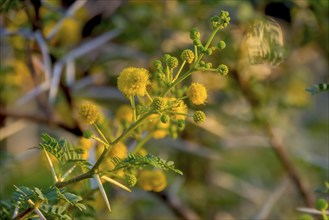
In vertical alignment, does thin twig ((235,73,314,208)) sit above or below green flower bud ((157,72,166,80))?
below

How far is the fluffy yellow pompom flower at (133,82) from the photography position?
0.72m

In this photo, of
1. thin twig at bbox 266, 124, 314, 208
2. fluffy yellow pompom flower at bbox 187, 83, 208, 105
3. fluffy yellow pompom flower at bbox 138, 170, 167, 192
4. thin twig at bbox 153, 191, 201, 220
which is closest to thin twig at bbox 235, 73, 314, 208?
thin twig at bbox 266, 124, 314, 208

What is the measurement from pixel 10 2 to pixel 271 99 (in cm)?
107

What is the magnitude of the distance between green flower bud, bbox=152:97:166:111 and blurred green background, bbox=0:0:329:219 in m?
0.44

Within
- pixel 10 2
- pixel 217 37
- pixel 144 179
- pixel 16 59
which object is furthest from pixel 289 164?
pixel 10 2

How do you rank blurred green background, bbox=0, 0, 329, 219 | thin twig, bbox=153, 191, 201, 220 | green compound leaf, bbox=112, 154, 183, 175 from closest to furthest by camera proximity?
green compound leaf, bbox=112, 154, 183, 175
blurred green background, bbox=0, 0, 329, 219
thin twig, bbox=153, 191, 201, 220

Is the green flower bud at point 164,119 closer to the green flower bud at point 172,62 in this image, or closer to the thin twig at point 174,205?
the green flower bud at point 172,62

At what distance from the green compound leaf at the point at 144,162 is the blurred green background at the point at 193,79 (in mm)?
460

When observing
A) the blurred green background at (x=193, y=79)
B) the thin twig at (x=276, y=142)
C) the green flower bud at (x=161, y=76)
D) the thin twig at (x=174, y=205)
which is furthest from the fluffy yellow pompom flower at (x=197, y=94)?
the thin twig at (x=276, y=142)

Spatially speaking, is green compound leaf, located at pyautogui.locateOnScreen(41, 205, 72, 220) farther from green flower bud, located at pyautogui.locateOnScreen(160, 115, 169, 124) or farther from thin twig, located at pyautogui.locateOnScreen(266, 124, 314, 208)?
thin twig, located at pyautogui.locateOnScreen(266, 124, 314, 208)

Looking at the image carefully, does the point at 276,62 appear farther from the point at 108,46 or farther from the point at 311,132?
the point at 311,132

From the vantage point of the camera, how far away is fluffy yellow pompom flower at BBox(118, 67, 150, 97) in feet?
2.35

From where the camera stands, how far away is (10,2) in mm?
922

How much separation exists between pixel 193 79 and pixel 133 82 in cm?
103
